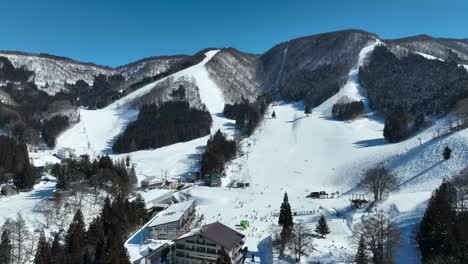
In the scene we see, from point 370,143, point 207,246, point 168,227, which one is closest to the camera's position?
point 207,246

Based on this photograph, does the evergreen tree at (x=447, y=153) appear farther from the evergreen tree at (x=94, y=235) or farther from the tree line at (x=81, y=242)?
the evergreen tree at (x=94, y=235)

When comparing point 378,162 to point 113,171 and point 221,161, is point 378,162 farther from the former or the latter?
point 113,171

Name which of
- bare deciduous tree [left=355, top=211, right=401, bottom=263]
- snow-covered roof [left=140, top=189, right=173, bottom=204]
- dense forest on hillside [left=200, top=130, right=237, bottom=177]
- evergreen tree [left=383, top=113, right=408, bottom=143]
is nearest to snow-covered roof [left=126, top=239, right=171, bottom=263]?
snow-covered roof [left=140, top=189, right=173, bottom=204]

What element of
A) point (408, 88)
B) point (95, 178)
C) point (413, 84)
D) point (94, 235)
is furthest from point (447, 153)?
point (413, 84)

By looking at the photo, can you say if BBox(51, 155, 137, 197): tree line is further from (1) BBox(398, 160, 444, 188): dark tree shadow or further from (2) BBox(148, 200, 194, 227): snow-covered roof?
(1) BBox(398, 160, 444, 188): dark tree shadow

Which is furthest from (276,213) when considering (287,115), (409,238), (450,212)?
(287,115)

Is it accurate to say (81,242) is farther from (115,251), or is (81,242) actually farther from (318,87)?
(318,87)

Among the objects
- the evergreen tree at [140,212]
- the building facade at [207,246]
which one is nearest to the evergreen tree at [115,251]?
the building facade at [207,246]

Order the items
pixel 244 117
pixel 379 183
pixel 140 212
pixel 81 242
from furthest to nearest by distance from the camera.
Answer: pixel 244 117
pixel 379 183
pixel 140 212
pixel 81 242
